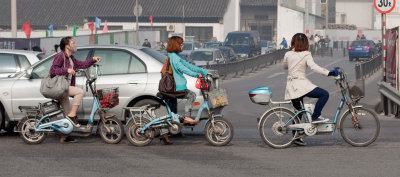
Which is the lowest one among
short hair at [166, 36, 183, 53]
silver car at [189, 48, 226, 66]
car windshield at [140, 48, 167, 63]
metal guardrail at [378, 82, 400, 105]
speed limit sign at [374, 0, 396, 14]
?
metal guardrail at [378, 82, 400, 105]

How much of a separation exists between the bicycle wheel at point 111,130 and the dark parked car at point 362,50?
45645 mm

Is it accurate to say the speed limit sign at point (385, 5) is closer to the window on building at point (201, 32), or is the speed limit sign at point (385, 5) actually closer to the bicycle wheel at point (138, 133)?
the bicycle wheel at point (138, 133)

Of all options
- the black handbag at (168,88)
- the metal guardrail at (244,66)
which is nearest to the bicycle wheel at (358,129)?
the black handbag at (168,88)

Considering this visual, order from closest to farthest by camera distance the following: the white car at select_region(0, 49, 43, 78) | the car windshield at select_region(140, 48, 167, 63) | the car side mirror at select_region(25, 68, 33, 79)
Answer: the car side mirror at select_region(25, 68, 33, 79) < the car windshield at select_region(140, 48, 167, 63) < the white car at select_region(0, 49, 43, 78)

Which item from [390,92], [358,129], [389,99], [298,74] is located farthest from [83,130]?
[389,99]

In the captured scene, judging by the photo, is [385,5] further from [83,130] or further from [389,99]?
[83,130]

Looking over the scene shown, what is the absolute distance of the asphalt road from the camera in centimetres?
961

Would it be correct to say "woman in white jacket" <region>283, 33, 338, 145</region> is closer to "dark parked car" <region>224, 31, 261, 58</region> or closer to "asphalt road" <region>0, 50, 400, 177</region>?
"asphalt road" <region>0, 50, 400, 177</region>

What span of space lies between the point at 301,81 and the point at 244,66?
30.4m

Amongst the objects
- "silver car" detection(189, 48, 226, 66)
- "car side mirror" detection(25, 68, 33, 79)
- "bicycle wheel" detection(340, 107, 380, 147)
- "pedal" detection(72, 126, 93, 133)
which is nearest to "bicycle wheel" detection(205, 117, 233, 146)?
"bicycle wheel" detection(340, 107, 380, 147)

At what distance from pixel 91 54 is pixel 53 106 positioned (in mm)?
1430

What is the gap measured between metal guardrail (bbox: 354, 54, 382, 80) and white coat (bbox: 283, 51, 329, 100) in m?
23.8

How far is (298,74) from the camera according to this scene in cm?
1166

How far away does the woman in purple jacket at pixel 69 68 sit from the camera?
1230 cm
